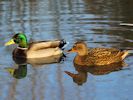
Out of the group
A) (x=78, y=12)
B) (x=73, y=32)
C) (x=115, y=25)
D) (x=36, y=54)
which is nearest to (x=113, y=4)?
A: (x=78, y=12)

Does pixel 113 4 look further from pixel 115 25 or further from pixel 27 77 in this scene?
pixel 27 77

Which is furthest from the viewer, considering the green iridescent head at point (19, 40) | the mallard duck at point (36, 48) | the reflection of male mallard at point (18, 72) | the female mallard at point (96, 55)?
the green iridescent head at point (19, 40)

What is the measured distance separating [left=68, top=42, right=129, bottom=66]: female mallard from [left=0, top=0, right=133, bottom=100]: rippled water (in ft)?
0.76

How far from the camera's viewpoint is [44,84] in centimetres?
930

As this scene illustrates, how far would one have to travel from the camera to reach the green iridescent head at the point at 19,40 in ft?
38.3

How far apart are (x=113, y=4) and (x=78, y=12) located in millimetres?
2132

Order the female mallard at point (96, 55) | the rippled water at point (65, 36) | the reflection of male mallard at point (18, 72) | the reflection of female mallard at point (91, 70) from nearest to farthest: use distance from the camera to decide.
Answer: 1. the rippled water at point (65, 36)
2. the reflection of female mallard at point (91, 70)
3. the reflection of male mallard at point (18, 72)
4. the female mallard at point (96, 55)

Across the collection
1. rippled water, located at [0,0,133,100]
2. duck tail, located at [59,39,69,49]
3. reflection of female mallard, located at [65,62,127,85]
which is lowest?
reflection of female mallard, located at [65,62,127,85]

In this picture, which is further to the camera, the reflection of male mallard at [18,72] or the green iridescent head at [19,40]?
the green iridescent head at [19,40]

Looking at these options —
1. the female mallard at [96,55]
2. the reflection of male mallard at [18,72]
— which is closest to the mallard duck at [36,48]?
the female mallard at [96,55]

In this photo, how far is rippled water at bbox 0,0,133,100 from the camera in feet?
28.8

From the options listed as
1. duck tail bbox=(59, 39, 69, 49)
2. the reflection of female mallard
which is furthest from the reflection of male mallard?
duck tail bbox=(59, 39, 69, 49)

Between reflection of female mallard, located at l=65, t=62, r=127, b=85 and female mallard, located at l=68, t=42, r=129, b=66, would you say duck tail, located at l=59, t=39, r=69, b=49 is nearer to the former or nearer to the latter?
female mallard, located at l=68, t=42, r=129, b=66

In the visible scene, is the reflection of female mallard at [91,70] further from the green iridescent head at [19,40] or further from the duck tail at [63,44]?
the green iridescent head at [19,40]
